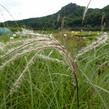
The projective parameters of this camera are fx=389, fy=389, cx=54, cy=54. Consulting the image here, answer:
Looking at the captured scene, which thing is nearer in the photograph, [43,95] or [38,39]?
[38,39]

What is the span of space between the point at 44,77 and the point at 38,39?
1.17 metres

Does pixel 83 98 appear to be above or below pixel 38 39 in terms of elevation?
below

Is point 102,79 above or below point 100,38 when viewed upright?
Result: below

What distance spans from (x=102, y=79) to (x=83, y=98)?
23 cm

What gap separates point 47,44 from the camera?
125 centimetres

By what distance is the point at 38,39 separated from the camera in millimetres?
1249

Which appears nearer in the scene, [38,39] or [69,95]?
[38,39]

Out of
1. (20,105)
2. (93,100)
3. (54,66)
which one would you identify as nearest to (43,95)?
(20,105)

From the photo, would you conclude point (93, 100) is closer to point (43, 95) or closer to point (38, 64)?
point (43, 95)

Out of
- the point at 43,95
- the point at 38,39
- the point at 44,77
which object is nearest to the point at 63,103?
the point at 43,95

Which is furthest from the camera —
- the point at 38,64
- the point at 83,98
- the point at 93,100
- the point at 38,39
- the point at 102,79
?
the point at 38,64

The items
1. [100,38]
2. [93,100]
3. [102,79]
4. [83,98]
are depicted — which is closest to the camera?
[100,38]

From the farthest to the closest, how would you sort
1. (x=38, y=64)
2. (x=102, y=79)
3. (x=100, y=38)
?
(x=38, y=64)
(x=102, y=79)
(x=100, y=38)

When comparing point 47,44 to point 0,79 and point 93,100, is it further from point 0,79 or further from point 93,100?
point 0,79
